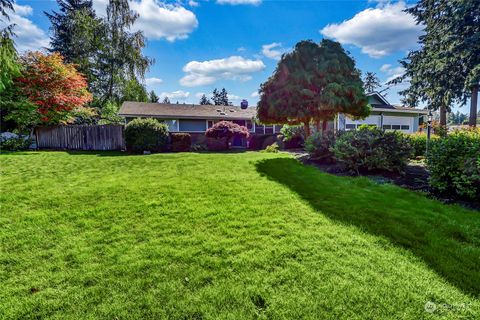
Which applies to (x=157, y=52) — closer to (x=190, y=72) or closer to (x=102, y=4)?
(x=190, y=72)

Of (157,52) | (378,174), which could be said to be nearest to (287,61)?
(378,174)

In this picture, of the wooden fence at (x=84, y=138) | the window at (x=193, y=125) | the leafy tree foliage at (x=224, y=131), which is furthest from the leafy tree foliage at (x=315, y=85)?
the window at (x=193, y=125)

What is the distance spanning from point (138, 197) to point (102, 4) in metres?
25.4

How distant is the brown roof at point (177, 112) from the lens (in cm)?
1892

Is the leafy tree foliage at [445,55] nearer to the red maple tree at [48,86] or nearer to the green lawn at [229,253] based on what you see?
the green lawn at [229,253]

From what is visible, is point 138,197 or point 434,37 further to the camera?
point 434,37

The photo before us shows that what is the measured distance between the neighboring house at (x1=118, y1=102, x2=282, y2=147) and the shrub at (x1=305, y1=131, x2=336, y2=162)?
30.3ft

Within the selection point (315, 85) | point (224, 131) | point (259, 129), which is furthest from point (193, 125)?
point (315, 85)

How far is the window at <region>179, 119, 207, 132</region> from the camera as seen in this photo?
20391mm

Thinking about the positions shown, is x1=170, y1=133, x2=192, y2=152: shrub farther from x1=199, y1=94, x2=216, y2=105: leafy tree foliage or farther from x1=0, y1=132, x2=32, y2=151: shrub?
x1=199, y1=94, x2=216, y2=105: leafy tree foliage

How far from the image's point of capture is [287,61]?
37.8ft

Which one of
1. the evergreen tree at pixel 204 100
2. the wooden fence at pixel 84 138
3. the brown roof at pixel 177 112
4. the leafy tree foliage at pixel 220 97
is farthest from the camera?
the leafy tree foliage at pixel 220 97

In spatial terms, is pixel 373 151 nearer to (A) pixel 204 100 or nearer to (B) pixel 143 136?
(B) pixel 143 136

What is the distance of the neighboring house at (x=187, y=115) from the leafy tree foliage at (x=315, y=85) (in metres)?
7.04
